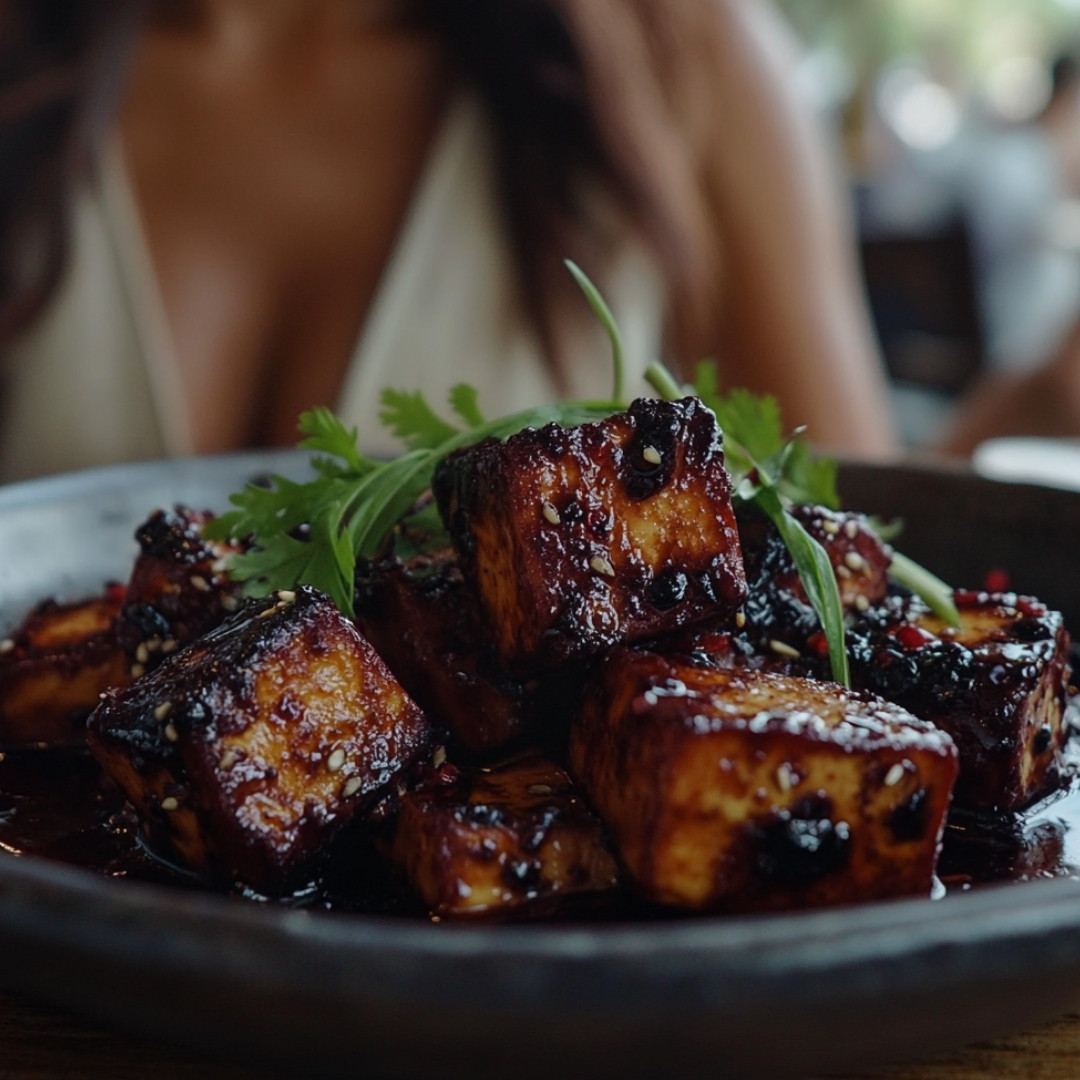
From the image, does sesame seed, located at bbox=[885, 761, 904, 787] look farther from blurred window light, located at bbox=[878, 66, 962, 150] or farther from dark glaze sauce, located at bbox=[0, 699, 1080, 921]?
blurred window light, located at bbox=[878, 66, 962, 150]

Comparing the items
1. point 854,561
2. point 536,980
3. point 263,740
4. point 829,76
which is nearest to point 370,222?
point 854,561

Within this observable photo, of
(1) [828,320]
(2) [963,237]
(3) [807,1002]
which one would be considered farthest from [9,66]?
(2) [963,237]

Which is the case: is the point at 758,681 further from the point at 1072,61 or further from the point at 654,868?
the point at 1072,61

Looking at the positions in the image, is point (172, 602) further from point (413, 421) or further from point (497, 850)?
point (497, 850)

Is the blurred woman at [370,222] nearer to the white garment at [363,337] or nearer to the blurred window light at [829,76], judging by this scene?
the white garment at [363,337]

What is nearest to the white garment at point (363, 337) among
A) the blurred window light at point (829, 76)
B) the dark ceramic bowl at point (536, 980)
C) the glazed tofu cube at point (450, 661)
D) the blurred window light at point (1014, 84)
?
the glazed tofu cube at point (450, 661)

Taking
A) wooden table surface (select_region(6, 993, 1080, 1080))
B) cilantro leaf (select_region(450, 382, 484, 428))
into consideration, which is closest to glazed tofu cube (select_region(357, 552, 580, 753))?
cilantro leaf (select_region(450, 382, 484, 428))
